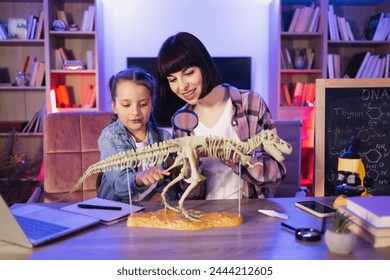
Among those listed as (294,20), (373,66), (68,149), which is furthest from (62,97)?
(373,66)

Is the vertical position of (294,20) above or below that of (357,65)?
above

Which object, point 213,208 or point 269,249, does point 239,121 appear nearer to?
point 213,208

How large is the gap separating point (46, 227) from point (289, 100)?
A: 3.39 meters

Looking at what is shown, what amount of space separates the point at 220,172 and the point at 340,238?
0.78 meters

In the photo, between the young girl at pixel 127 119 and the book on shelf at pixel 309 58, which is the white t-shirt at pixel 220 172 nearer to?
the young girl at pixel 127 119

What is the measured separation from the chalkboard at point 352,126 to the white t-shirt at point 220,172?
0.37 meters

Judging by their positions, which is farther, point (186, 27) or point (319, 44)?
point (186, 27)

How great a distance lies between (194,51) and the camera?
138cm

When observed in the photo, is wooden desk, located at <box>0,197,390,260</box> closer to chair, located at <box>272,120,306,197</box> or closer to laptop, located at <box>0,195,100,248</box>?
laptop, located at <box>0,195,100,248</box>

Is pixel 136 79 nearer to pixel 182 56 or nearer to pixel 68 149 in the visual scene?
pixel 182 56

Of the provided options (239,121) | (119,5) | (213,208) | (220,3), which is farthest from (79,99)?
(213,208)

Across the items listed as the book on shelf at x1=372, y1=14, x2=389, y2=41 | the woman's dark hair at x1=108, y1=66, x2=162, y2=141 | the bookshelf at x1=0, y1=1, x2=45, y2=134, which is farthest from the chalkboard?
the bookshelf at x1=0, y1=1, x2=45, y2=134

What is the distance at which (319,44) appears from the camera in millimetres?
3982
